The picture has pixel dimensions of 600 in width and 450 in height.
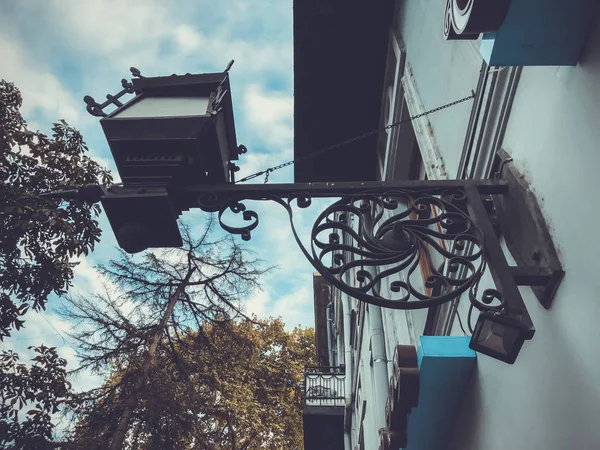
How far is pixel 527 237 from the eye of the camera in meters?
2.11

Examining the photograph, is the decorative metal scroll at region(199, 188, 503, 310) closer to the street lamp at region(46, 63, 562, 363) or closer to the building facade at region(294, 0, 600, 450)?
the street lamp at region(46, 63, 562, 363)

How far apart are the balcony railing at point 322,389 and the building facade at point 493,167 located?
29.8 ft

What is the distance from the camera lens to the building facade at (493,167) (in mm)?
1745

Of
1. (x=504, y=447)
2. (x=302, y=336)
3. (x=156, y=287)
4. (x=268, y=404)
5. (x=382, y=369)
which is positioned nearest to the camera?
(x=504, y=447)

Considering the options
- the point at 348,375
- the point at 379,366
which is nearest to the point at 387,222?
the point at 379,366

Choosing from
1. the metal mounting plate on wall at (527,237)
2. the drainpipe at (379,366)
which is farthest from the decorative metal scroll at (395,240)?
the drainpipe at (379,366)

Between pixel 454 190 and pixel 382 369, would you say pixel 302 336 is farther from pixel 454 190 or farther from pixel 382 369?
pixel 454 190

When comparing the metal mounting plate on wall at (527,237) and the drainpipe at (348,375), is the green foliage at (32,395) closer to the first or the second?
the metal mounting plate on wall at (527,237)

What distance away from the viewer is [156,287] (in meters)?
10.7

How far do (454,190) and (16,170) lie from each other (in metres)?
5.45

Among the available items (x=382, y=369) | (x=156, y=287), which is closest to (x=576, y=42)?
(x=382, y=369)

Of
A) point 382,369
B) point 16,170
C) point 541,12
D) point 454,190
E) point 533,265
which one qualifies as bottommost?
point 533,265

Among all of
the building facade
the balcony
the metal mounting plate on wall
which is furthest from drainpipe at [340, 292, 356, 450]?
the metal mounting plate on wall

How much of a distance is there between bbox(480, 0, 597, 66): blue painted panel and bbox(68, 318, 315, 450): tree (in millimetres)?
8138
